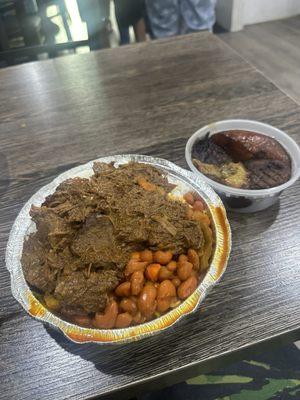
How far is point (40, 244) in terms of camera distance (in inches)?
28.0

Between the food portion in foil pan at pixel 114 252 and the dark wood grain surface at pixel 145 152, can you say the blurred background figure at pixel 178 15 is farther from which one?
the food portion in foil pan at pixel 114 252

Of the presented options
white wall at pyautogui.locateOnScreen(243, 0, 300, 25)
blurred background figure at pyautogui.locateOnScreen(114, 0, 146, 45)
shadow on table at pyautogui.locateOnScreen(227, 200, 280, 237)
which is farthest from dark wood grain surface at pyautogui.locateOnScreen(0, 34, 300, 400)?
white wall at pyautogui.locateOnScreen(243, 0, 300, 25)

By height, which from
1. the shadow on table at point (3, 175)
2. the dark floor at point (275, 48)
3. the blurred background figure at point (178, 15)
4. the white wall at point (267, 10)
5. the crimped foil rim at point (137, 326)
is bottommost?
the dark floor at point (275, 48)

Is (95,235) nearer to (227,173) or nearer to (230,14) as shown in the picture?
(227,173)

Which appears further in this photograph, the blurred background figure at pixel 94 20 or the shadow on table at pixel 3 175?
the blurred background figure at pixel 94 20

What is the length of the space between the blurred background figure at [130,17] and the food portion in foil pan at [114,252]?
2487mm

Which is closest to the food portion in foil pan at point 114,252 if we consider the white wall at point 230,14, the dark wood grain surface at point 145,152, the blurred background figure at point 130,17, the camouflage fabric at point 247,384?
the dark wood grain surface at point 145,152

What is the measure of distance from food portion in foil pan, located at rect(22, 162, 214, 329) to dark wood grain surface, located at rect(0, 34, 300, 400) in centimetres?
11

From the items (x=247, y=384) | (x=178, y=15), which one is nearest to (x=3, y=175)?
(x=247, y=384)

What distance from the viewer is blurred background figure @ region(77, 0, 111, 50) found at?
68.6 inches

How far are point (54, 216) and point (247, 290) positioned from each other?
1.40 feet

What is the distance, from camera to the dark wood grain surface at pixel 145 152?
67 centimetres

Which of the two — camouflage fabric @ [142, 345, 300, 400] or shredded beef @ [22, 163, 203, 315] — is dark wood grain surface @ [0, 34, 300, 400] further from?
camouflage fabric @ [142, 345, 300, 400]

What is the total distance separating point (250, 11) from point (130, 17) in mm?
1477
